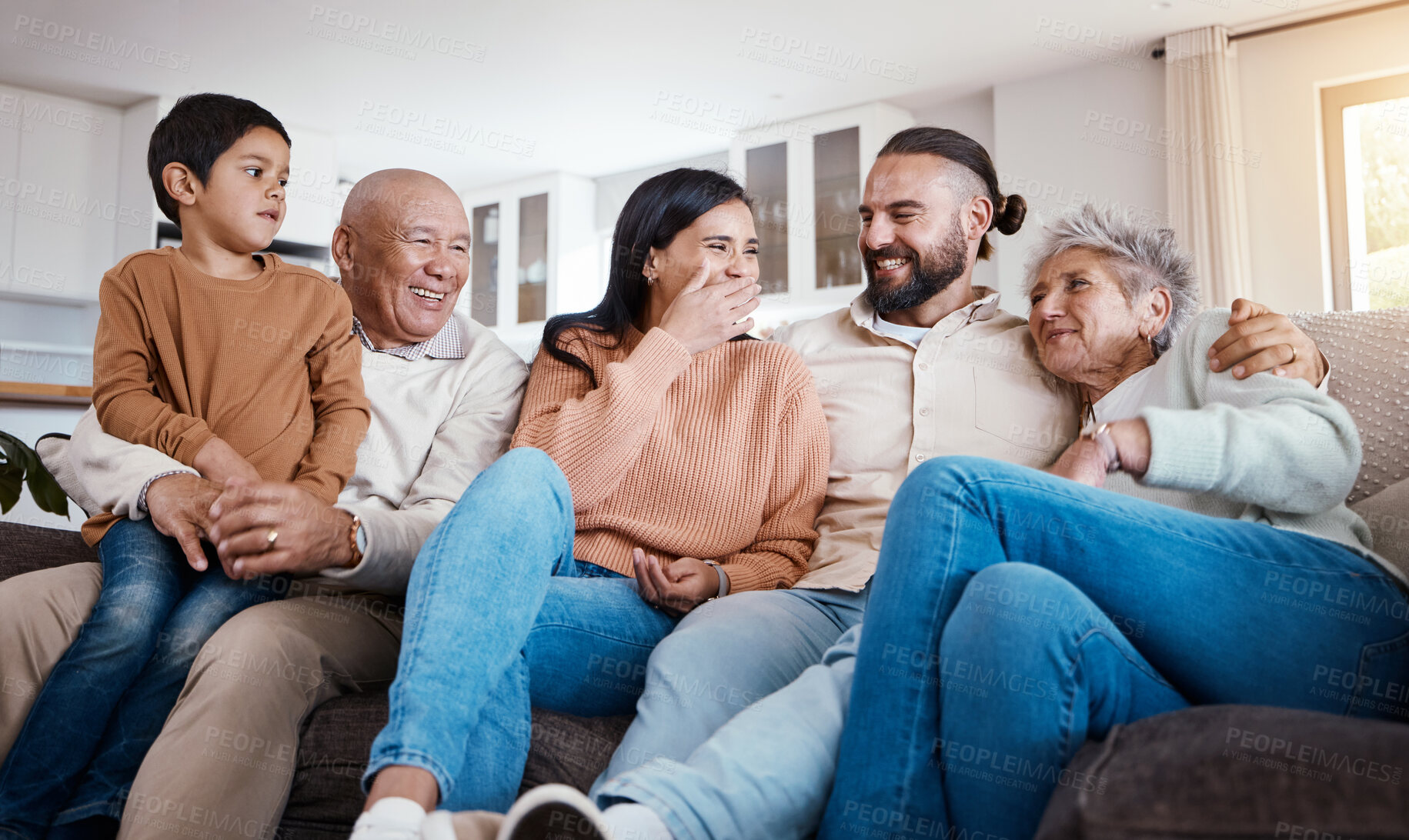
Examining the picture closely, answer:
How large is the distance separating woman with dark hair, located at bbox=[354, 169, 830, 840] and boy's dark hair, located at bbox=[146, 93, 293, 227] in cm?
62

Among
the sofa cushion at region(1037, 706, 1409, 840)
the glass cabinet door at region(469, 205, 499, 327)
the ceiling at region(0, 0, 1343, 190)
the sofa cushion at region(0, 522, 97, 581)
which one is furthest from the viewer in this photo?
the glass cabinet door at region(469, 205, 499, 327)

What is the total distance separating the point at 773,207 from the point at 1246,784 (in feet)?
17.1

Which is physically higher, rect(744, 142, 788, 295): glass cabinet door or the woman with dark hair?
rect(744, 142, 788, 295): glass cabinet door

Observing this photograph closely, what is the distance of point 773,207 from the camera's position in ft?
18.6

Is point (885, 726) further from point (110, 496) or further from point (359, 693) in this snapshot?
point (110, 496)

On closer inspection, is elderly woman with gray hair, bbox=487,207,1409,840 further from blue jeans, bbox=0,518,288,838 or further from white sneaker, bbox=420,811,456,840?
blue jeans, bbox=0,518,288,838

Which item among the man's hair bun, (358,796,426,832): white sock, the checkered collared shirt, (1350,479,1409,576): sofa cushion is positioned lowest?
(358,796,426,832): white sock

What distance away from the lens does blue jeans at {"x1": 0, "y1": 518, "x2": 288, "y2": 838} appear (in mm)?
1242

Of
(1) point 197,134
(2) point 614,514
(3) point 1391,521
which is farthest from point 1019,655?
(1) point 197,134

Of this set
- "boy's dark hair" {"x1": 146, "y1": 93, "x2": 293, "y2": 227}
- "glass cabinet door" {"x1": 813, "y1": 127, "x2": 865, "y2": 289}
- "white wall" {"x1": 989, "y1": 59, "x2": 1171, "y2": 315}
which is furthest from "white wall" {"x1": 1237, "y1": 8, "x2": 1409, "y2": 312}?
"boy's dark hair" {"x1": 146, "y1": 93, "x2": 293, "y2": 227}

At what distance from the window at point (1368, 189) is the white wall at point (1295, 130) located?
0.05 m

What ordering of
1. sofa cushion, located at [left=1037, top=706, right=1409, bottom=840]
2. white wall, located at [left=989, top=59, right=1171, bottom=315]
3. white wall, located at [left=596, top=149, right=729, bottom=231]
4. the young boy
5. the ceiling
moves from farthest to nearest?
white wall, located at [left=596, top=149, right=729, bottom=231] < white wall, located at [left=989, top=59, right=1171, bottom=315] < the ceiling < the young boy < sofa cushion, located at [left=1037, top=706, right=1409, bottom=840]

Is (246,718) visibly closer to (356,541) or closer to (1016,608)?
(356,541)

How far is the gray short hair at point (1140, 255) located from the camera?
1679 millimetres
